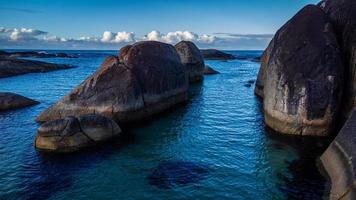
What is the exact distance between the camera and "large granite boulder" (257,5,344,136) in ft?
62.2

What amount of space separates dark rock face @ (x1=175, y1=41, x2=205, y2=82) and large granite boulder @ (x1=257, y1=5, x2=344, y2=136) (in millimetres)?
27858

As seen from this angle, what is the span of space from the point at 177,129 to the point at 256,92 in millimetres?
17344

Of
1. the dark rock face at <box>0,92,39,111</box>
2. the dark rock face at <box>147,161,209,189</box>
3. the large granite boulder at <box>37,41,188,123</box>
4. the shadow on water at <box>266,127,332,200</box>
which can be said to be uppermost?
the large granite boulder at <box>37,41,188,123</box>

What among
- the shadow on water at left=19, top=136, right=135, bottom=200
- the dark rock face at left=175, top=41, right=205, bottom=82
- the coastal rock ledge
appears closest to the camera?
the coastal rock ledge

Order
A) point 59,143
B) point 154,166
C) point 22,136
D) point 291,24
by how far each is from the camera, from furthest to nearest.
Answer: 1. point 291,24
2. point 22,136
3. point 59,143
4. point 154,166

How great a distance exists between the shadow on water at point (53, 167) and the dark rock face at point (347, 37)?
12995 mm

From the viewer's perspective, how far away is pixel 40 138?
1798 centimetres

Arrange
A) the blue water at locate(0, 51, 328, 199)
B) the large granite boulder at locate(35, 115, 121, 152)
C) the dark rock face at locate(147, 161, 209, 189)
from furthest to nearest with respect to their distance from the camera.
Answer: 1. the large granite boulder at locate(35, 115, 121, 152)
2. the dark rock face at locate(147, 161, 209, 189)
3. the blue water at locate(0, 51, 328, 199)

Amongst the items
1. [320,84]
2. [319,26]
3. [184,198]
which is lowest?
[184,198]

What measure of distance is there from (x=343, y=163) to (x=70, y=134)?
518 inches

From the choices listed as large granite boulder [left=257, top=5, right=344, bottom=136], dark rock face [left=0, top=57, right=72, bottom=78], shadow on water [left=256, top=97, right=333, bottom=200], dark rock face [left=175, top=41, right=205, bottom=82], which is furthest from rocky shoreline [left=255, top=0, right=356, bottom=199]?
dark rock face [left=0, top=57, right=72, bottom=78]

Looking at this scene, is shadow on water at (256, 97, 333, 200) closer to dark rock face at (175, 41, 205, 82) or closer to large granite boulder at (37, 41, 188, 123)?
large granite boulder at (37, 41, 188, 123)

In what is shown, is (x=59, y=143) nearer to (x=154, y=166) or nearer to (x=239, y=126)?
(x=154, y=166)

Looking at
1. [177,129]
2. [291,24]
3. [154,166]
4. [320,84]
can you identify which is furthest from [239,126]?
[154,166]
